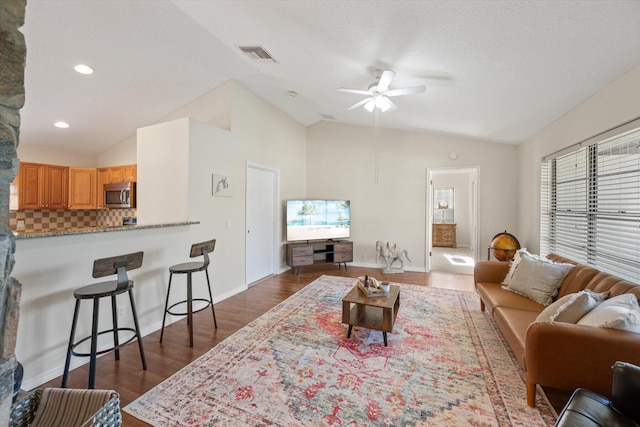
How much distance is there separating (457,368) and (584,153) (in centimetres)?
268

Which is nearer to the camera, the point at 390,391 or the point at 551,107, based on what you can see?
the point at 390,391

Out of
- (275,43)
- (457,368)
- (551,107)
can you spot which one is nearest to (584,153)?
(551,107)

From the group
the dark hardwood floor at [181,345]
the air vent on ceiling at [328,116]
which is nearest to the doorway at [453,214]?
the dark hardwood floor at [181,345]

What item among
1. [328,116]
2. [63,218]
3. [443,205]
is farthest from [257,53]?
[443,205]

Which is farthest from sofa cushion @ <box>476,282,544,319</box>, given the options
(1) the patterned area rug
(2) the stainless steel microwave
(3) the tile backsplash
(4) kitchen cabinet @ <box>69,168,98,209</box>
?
(4) kitchen cabinet @ <box>69,168,98,209</box>

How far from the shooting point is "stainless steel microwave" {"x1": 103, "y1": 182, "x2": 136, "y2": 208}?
15.0 feet

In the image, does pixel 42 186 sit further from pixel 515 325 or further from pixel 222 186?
pixel 515 325

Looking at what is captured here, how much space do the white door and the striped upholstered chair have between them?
3067mm

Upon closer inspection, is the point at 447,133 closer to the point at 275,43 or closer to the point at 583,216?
the point at 583,216

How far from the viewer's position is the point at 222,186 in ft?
12.3

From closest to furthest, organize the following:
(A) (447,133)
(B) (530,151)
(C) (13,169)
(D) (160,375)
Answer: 1. (C) (13,169)
2. (D) (160,375)
3. (B) (530,151)
4. (A) (447,133)

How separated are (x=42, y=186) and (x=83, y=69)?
2.71m

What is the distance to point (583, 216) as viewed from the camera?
2842 mm

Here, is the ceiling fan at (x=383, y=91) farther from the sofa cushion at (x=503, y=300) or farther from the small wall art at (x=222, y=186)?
the sofa cushion at (x=503, y=300)
